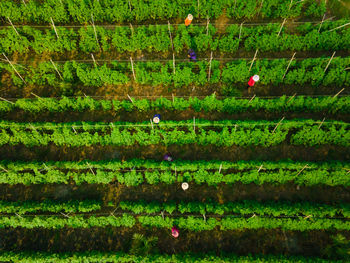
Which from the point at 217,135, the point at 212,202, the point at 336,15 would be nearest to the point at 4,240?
the point at 212,202

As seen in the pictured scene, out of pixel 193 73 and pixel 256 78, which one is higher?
pixel 193 73

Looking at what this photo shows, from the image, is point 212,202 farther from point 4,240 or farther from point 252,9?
point 252,9

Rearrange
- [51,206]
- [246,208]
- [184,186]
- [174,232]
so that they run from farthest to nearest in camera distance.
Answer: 1. [184,186]
2. [51,206]
3. [246,208]
4. [174,232]

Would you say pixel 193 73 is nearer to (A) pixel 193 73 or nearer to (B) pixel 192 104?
(A) pixel 193 73

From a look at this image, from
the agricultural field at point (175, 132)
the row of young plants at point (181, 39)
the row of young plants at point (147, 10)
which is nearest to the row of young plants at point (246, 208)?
the agricultural field at point (175, 132)

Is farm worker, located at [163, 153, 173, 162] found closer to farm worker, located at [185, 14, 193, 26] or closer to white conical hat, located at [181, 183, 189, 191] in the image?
white conical hat, located at [181, 183, 189, 191]

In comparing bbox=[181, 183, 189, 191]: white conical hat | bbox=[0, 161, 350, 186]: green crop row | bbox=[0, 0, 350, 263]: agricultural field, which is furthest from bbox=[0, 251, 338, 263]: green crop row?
bbox=[0, 161, 350, 186]: green crop row

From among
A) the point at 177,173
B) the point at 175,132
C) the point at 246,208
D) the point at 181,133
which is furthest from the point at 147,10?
the point at 246,208
